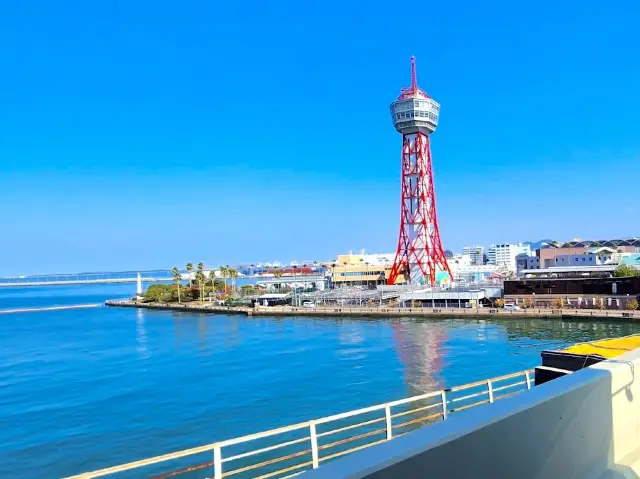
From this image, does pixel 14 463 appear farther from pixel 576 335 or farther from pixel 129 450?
pixel 576 335

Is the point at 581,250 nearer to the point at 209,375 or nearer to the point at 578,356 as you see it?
the point at 209,375

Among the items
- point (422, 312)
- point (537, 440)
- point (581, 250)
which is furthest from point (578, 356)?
point (581, 250)

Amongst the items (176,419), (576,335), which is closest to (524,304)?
(576,335)

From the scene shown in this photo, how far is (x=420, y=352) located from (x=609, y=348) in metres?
14.8

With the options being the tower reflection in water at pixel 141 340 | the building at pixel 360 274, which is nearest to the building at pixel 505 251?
the building at pixel 360 274

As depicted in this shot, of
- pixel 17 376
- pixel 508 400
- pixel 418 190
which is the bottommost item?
pixel 17 376

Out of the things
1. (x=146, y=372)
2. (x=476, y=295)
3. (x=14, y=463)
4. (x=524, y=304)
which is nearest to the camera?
(x=14, y=463)

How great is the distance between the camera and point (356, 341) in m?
23.2

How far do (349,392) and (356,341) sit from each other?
34.3ft

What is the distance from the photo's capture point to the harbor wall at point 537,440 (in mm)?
1089

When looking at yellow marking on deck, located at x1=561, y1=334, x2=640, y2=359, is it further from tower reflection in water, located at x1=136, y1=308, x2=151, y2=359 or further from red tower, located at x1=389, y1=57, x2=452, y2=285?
red tower, located at x1=389, y1=57, x2=452, y2=285

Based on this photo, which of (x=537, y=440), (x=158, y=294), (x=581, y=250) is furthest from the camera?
(x=158, y=294)

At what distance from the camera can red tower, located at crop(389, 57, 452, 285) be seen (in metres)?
50.4

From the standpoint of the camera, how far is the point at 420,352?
1905 cm
